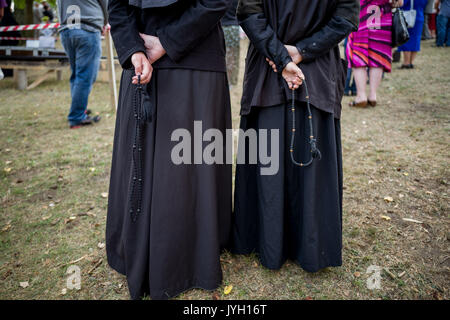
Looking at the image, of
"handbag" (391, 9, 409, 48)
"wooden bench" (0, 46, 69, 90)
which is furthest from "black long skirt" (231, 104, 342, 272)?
"wooden bench" (0, 46, 69, 90)

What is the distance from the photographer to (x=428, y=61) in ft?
28.5

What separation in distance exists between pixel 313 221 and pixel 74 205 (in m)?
2.20

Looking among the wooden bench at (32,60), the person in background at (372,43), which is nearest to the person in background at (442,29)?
the person in background at (372,43)

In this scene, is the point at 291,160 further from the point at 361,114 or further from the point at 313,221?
the point at 361,114

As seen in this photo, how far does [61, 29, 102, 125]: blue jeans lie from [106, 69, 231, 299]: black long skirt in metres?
3.23

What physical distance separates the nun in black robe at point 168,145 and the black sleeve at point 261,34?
180mm

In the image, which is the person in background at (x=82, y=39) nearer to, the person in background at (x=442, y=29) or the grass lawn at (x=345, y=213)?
the grass lawn at (x=345, y=213)

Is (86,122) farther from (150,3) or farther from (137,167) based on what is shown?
(150,3)

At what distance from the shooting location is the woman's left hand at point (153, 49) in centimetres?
172

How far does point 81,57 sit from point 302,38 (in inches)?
153

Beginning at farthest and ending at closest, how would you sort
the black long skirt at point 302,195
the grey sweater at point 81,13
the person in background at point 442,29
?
the person in background at point 442,29, the grey sweater at point 81,13, the black long skirt at point 302,195

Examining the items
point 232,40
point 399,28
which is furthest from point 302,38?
point 232,40

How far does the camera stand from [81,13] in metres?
4.49
